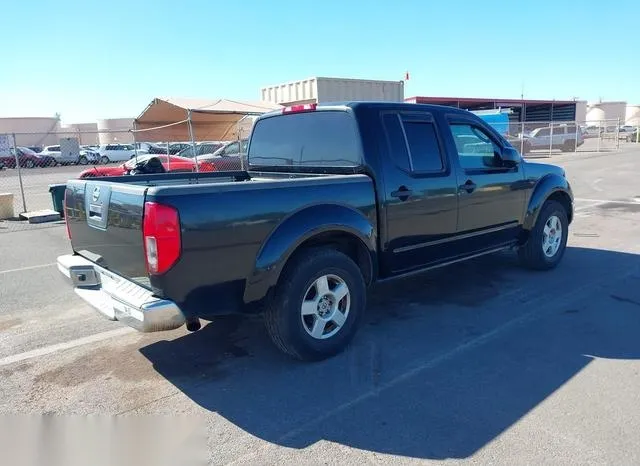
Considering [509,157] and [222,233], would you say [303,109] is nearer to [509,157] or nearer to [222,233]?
[222,233]

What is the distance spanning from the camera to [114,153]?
129 feet

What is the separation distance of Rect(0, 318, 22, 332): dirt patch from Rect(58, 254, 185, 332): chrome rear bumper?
1.13 meters

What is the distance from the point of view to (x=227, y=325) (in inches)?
185

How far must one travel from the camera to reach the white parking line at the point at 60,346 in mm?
4137

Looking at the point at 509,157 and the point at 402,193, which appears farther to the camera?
the point at 509,157

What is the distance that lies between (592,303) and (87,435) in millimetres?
4582

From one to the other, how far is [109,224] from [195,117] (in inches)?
500

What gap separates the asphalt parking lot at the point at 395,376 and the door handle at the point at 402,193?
118 cm

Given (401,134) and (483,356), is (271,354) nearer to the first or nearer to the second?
(483,356)

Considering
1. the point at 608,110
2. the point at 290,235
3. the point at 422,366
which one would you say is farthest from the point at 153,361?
the point at 608,110

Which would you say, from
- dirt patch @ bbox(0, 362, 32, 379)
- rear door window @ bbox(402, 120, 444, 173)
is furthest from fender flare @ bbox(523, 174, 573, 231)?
dirt patch @ bbox(0, 362, 32, 379)

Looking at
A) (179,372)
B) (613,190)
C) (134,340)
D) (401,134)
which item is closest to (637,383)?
(401,134)

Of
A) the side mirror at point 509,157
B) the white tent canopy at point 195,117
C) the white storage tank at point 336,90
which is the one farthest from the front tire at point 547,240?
the white storage tank at point 336,90

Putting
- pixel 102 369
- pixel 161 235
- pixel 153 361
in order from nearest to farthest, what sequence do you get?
pixel 161 235 < pixel 102 369 < pixel 153 361
